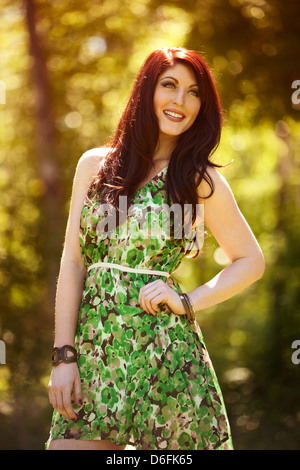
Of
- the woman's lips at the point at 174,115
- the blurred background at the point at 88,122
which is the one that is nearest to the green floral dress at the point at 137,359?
the woman's lips at the point at 174,115

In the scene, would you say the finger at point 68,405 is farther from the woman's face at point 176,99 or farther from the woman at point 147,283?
the woman's face at point 176,99

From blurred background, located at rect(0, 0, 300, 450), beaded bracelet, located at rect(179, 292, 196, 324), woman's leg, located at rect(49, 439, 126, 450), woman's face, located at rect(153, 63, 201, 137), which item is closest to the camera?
woman's leg, located at rect(49, 439, 126, 450)

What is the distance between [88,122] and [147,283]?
3014mm

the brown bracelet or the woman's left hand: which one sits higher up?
the woman's left hand

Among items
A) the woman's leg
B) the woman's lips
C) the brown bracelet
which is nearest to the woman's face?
the woman's lips

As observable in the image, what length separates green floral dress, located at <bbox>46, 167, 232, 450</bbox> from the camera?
170cm

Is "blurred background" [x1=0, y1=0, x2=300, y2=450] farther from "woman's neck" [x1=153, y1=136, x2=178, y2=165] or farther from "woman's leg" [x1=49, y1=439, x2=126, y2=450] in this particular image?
"woman's leg" [x1=49, y1=439, x2=126, y2=450]

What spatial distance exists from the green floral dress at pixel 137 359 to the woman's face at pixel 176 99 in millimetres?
208

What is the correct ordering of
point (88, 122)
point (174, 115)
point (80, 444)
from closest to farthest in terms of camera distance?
1. point (80, 444)
2. point (174, 115)
3. point (88, 122)

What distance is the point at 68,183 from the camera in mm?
4387

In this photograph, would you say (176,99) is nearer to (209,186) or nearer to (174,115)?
(174,115)

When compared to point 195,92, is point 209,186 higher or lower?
lower

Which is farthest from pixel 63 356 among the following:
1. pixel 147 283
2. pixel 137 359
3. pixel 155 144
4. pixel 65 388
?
pixel 155 144

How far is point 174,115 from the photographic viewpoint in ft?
6.29
